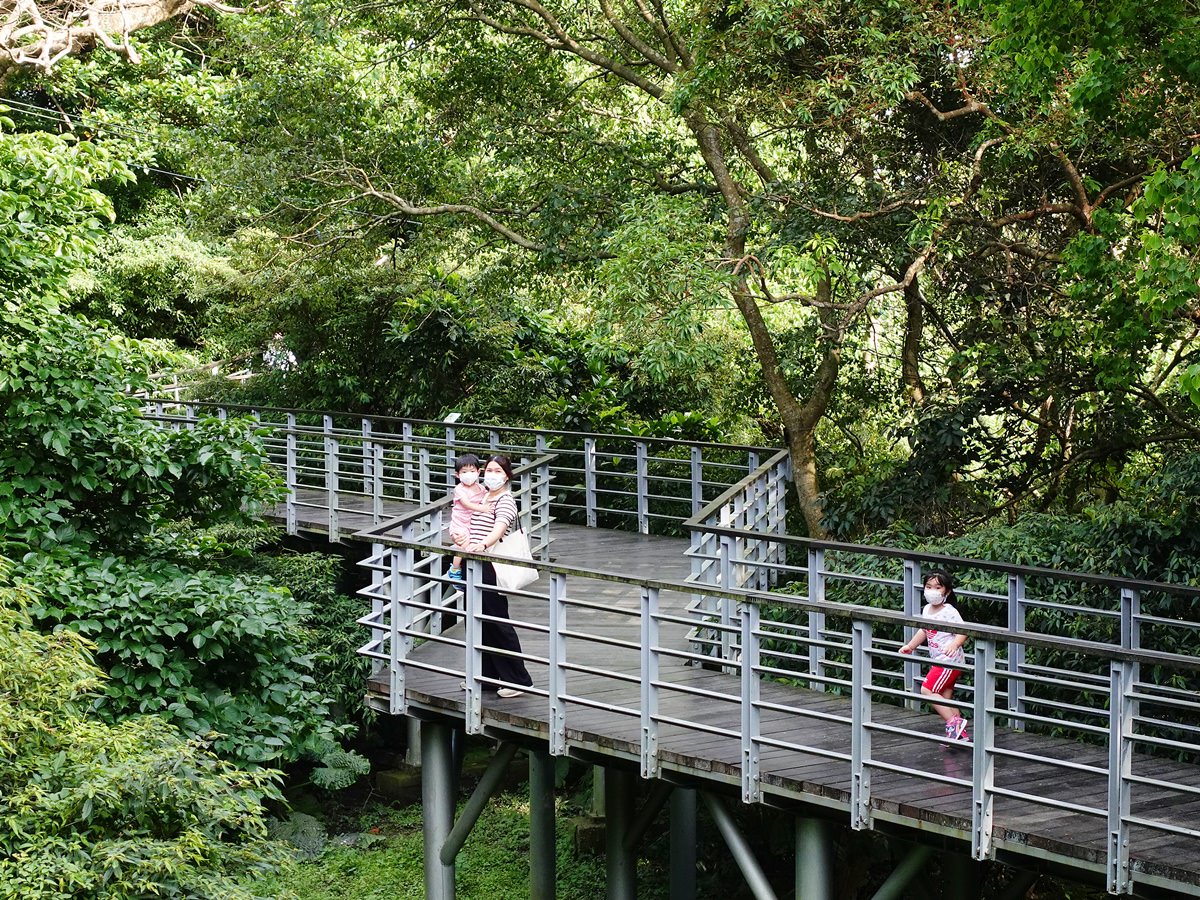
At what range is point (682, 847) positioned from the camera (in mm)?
11367

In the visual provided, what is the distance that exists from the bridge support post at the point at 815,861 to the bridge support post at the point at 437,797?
3.08 meters

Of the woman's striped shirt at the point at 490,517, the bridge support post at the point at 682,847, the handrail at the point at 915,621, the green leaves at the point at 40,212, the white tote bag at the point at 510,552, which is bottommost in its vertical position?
the bridge support post at the point at 682,847

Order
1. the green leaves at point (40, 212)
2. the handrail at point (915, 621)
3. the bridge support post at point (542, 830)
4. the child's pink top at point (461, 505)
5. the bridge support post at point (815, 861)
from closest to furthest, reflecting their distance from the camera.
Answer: the handrail at point (915, 621)
the bridge support post at point (815, 861)
the child's pink top at point (461, 505)
the green leaves at point (40, 212)
the bridge support post at point (542, 830)

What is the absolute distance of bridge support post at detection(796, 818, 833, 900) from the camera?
7.65 m

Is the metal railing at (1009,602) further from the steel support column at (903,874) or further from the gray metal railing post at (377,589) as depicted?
the gray metal railing post at (377,589)

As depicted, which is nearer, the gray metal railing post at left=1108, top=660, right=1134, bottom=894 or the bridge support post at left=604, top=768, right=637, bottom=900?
the gray metal railing post at left=1108, top=660, right=1134, bottom=894

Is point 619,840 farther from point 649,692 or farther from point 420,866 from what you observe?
point 420,866

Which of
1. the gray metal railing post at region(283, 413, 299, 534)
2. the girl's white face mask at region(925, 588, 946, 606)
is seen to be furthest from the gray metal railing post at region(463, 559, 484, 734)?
the gray metal railing post at region(283, 413, 299, 534)

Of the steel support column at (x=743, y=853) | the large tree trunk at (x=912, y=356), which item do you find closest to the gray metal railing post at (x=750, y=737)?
the steel support column at (x=743, y=853)

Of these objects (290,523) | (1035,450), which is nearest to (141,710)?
(290,523)

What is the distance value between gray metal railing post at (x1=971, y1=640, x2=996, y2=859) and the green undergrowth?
6.93 metres

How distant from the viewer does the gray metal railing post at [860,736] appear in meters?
7.07

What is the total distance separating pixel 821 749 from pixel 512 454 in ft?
31.8

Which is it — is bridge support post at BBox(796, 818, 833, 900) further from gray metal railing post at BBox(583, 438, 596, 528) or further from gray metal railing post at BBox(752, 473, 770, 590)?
gray metal railing post at BBox(583, 438, 596, 528)
